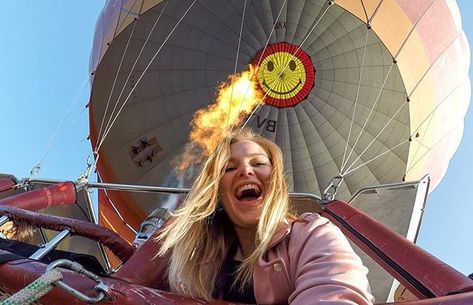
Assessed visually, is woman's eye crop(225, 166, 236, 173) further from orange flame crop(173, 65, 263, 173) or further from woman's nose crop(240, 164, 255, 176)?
orange flame crop(173, 65, 263, 173)

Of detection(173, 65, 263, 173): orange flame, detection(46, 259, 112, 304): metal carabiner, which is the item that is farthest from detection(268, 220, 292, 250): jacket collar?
detection(173, 65, 263, 173): orange flame

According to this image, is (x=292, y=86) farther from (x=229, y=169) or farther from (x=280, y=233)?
(x=280, y=233)

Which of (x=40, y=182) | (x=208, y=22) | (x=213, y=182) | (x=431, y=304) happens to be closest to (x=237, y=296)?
(x=213, y=182)

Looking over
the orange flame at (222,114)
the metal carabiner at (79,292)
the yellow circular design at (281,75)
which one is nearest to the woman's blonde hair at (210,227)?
the metal carabiner at (79,292)

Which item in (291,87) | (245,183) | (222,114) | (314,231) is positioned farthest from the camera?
(291,87)

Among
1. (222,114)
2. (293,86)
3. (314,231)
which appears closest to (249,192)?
(314,231)

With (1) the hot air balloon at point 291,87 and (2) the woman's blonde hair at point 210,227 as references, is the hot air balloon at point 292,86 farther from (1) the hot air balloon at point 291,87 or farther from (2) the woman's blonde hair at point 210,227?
(2) the woman's blonde hair at point 210,227

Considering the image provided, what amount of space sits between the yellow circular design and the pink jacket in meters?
6.28

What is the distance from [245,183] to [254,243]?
20 cm

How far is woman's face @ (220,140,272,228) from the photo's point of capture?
1.54 meters

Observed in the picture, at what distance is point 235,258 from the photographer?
152 cm

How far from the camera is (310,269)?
1144 mm

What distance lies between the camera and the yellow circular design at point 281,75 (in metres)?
7.46

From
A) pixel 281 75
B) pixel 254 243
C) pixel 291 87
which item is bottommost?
pixel 254 243
